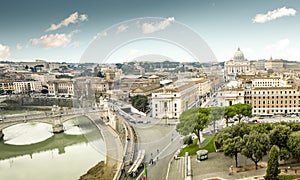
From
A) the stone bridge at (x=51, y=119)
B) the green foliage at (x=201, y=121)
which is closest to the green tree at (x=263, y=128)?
the green foliage at (x=201, y=121)

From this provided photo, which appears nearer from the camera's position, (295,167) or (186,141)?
(295,167)

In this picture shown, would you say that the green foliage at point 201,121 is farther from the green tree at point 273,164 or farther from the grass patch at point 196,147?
the green tree at point 273,164

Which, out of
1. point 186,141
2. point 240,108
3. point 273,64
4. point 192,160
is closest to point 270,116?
point 240,108

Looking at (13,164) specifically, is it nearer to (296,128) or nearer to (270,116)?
(296,128)

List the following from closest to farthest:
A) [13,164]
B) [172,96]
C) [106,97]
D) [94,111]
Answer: [172,96] → [13,164] → [94,111] → [106,97]

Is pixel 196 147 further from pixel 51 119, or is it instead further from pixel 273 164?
pixel 51 119

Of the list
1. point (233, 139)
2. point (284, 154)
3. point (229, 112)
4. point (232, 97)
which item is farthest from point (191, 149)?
point (232, 97)
